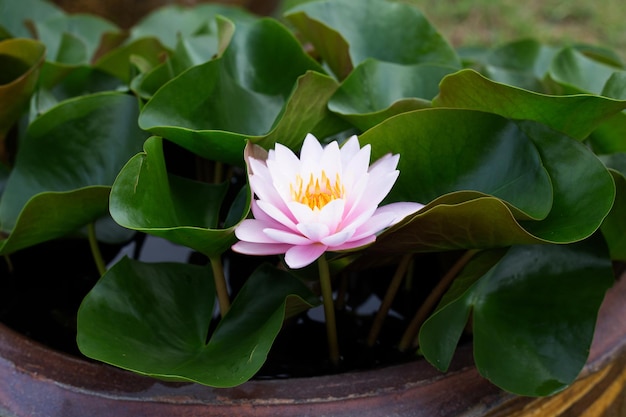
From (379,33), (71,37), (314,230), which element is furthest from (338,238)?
(71,37)

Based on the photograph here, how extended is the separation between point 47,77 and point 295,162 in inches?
14.8

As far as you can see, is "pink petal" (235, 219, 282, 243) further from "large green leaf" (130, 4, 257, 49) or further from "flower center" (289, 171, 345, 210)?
"large green leaf" (130, 4, 257, 49)

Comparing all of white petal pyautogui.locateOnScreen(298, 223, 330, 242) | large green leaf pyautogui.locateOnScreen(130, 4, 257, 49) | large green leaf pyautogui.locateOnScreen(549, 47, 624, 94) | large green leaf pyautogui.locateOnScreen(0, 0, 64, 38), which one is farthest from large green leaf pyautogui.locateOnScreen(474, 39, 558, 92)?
large green leaf pyautogui.locateOnScreen(0, 0, 64, 38)

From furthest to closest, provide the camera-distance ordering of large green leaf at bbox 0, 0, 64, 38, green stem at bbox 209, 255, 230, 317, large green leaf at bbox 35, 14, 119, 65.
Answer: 1. large green leaf at bbox 0, 0, 64, 38
2. large green leaf at bbox 35, 14, 119, 65
3. green stem at bbox 209, 255, 230, 317

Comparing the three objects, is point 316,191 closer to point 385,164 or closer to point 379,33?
point 385,164

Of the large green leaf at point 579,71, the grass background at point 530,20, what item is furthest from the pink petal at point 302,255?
the grass background at point 530,20

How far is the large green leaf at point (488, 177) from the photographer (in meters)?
0.48

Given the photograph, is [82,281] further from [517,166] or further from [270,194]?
[517,166]

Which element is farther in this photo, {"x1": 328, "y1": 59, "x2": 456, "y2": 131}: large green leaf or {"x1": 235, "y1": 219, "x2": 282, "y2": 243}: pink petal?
{"x1": 328, "y1": 59, "x2": 456, "y2": 131}: large green leaf

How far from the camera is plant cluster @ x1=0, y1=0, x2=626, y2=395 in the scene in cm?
50

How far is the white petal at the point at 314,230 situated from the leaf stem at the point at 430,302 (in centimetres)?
17

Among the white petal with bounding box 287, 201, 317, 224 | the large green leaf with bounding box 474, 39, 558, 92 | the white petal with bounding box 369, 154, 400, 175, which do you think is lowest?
the large green leaf with bounding box 474, 39, 558, 92

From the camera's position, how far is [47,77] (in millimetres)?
750

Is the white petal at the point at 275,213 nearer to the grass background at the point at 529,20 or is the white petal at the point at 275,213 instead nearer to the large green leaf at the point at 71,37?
the large green leaf at the point at 71,37
